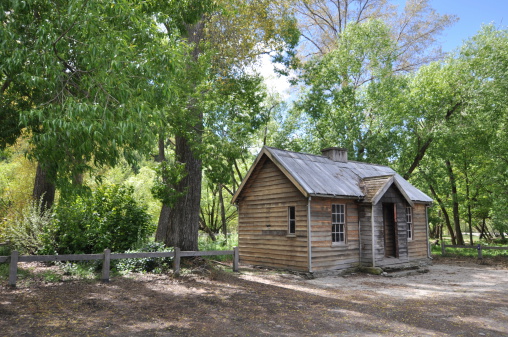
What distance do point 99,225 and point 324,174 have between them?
385 inches

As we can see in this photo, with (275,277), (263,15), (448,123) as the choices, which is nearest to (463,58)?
(448,123)

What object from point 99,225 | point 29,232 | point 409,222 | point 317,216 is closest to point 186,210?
point 99,225

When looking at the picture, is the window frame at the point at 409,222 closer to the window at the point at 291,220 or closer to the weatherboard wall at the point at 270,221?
the window at the point at 291,220

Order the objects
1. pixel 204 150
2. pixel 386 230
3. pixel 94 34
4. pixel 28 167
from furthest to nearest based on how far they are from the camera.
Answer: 1. pixel 28 167
2. pixel 386 230
3. pixel 204 150
4. pixel 94 34

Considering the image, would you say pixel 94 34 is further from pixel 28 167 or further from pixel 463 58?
pixel 463 58

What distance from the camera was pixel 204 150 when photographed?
41.9ft

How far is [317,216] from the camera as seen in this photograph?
1506cm

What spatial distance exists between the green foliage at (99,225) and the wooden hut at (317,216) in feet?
17.8

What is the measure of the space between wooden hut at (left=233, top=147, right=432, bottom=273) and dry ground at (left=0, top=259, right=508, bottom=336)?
7.54ft

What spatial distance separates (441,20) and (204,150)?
26.2m

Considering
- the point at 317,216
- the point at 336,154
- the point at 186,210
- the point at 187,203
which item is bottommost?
the point at 317,216

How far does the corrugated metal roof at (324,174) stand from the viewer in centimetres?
1517

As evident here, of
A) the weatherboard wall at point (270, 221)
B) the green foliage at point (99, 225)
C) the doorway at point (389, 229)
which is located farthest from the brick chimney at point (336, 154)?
the green foliage at point (99, 225)

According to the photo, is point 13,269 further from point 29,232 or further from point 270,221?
point 270,221
